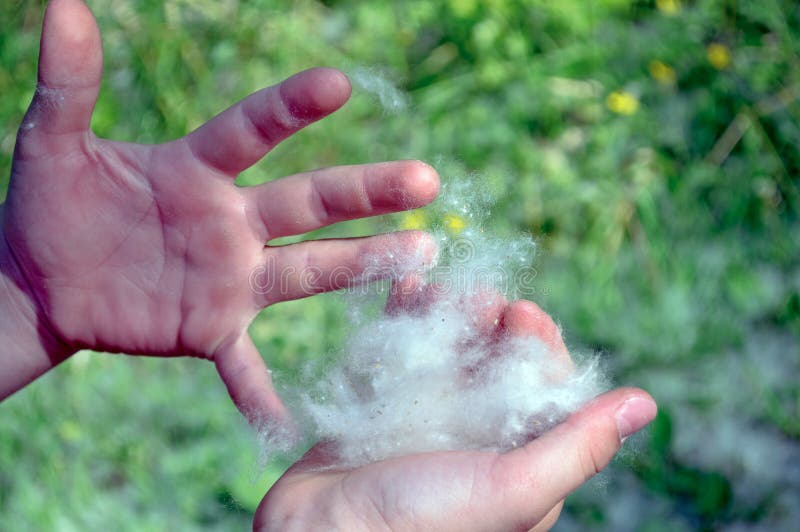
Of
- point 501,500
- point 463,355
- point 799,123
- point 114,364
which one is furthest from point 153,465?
point 799,123

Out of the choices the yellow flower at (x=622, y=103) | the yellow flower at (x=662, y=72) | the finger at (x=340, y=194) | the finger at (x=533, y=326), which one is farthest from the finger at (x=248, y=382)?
the yellow flower at (x=662, y=72)

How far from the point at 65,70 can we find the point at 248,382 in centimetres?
75

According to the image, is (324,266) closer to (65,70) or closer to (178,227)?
(178,227)

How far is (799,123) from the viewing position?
9.62 feet

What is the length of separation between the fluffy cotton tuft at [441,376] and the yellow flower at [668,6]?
1.84 metres

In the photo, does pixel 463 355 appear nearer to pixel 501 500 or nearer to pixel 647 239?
pixel 501 500

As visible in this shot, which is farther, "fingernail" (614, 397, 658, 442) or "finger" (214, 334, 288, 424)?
"finger" (214, 334, 288, 424)

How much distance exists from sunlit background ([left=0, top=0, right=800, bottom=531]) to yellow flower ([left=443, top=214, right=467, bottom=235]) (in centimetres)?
58

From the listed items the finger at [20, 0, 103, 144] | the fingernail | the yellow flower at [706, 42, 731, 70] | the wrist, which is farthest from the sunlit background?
the fingernail

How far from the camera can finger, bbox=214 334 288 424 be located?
1668 mm

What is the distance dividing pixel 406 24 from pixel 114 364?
1797 millimetres

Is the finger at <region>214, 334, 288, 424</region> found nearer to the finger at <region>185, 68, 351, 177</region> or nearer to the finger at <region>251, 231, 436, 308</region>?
the finger at <region>251, 231, 436, 308</region>

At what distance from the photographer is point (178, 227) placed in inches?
65.8

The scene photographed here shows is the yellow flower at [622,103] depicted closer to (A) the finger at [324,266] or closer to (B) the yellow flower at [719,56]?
(B) the yellow flower at [719,56]
